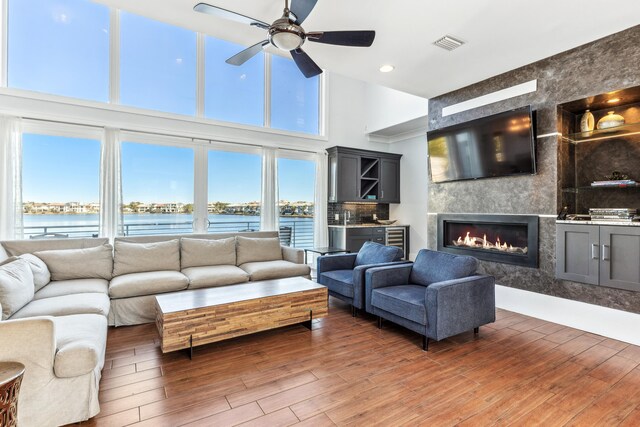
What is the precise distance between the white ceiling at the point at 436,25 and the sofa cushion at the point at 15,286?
2.47 m

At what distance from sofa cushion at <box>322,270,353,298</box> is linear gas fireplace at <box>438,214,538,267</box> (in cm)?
185

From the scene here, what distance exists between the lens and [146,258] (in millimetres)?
3973

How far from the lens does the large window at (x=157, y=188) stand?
15.2ft

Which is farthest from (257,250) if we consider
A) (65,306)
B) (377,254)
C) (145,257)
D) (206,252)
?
(65,306)

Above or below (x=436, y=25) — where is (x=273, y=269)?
below

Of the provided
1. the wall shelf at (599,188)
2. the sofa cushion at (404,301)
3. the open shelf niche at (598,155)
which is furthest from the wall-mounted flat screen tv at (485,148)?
the sofa cushion at (404,301)

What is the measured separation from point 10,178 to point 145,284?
2.22 m

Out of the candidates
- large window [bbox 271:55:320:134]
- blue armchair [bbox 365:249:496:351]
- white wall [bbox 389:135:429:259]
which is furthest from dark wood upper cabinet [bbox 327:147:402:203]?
blue armchair [bbox 365:249:496:351]

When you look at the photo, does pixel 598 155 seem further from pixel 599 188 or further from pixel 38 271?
pixel 38 271

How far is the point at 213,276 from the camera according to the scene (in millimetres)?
3818

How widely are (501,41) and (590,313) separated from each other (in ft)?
9.89

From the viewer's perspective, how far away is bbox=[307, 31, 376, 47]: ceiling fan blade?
259 cm

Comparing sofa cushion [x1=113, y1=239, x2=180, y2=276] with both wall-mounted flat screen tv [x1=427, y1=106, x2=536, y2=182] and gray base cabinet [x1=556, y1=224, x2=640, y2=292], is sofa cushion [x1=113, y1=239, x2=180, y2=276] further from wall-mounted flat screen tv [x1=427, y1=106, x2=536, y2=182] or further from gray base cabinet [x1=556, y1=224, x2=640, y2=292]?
gray base cabinet [x1=556, y1=224, x2=640, y2=292]

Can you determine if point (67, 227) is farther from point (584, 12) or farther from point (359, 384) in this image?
point (584, 12)
